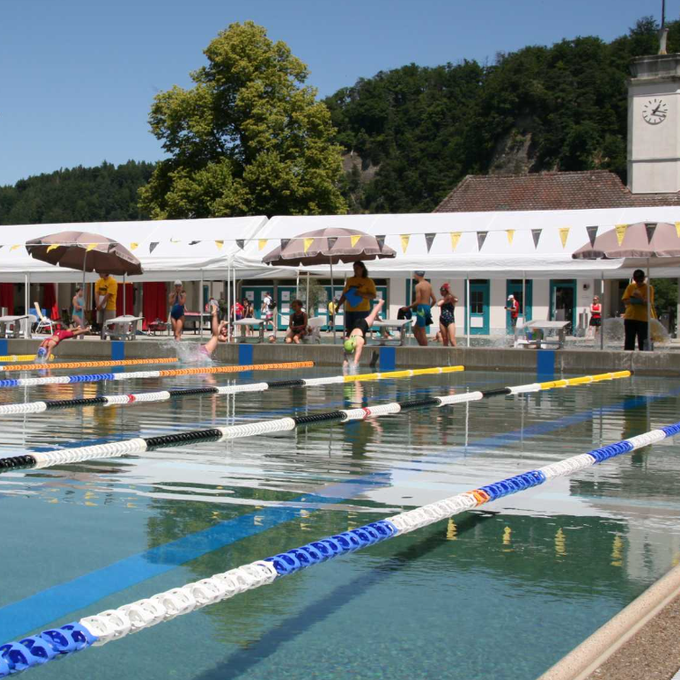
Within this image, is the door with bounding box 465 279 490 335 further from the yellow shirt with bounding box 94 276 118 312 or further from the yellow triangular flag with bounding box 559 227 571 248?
the yellow shirt with bounding box 94 276 118 312

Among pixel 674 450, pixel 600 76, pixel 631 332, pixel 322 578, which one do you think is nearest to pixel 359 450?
pixel 674 450

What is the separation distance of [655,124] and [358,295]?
4271 centimetres

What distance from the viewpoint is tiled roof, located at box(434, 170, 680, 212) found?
46.4 metres

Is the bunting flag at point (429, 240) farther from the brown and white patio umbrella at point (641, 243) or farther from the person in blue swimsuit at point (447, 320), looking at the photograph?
the brown and white patio umbrella at point (641, 243)

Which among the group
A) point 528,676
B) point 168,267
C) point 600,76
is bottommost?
point 528,676

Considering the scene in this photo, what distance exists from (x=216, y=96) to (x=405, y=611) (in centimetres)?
4992

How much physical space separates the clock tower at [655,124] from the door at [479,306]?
56.3 feet

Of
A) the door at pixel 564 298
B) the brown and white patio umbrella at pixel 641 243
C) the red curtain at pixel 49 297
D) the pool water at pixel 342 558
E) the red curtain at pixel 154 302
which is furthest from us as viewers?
the red curtain at pixel 49 297

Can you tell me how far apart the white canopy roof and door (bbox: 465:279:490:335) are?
11.4 meters

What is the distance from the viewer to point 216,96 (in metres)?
51.8

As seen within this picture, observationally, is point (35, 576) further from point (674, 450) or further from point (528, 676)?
point (674, 450)

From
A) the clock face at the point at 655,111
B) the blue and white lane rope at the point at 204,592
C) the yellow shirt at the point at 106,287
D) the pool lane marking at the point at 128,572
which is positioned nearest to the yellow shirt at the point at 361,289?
the yellow shirt at the point at 106,287

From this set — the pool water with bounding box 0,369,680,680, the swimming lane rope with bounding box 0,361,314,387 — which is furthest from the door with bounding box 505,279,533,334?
the pool water with bounding box 0,369,680,680

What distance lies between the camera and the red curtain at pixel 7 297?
43781mm
